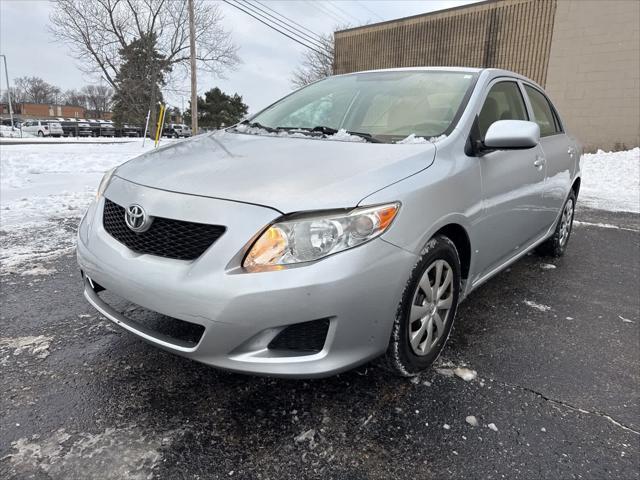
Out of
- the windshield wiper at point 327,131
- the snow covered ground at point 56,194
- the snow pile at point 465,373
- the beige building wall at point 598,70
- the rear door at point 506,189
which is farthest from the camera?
the beige building wall at point 598,70

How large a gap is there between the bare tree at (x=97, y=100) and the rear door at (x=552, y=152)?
8099 cm

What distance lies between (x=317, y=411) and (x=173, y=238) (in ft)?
3.06

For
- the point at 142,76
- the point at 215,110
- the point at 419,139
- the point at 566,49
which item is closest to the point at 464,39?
the point at 566,49

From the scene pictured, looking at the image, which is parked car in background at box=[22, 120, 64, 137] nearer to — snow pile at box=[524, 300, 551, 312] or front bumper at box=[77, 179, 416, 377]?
snow pile at box=[524, 300, 551, 312]

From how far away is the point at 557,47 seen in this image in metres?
15.0

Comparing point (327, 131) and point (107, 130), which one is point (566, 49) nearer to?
point (327, 131)

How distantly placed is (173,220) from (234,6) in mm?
20997

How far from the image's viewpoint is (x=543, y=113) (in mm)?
3748

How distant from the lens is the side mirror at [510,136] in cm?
234

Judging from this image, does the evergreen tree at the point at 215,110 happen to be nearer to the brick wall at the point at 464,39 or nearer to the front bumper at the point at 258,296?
the brick wall at the point at 464,39

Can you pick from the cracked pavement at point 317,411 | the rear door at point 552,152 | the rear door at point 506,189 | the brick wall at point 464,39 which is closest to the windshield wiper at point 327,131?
the rear door at point 506,189

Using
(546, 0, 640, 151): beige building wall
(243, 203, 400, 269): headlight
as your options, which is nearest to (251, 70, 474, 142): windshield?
(243, 203, 400, 269): headlight

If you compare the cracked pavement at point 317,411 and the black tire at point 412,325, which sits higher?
the black tire at point 412,325

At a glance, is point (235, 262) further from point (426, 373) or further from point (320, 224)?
point (426, 373)
